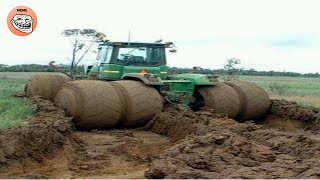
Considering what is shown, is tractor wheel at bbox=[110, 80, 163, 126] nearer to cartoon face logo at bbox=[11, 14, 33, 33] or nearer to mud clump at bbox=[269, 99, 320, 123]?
cartoon face logo at bbox=[11, 14, 33, 33]

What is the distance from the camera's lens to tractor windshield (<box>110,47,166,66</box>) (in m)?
11.1

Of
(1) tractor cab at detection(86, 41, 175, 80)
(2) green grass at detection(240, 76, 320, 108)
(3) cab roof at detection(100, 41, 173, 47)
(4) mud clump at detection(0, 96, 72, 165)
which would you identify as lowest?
(2) green grass at detection(240, 76, 320, 108)

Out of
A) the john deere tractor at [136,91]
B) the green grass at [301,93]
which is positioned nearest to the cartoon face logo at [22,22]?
the john deere tractor at [136,91]

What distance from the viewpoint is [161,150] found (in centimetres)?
763

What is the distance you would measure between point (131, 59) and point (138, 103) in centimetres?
196

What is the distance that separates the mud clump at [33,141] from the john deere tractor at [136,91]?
145 centimetres

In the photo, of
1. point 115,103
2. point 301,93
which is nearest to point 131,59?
point 115,103

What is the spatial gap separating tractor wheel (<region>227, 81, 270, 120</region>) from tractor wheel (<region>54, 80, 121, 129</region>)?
304cm

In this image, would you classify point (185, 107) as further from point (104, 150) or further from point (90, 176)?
point (90, 176)

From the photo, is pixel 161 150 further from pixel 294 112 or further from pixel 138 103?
pixel 294 112

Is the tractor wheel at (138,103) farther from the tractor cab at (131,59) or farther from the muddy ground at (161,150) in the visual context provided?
the tractor cab at (131,59)

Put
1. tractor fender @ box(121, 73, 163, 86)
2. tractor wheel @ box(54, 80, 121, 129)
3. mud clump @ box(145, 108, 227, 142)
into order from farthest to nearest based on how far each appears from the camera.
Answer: tractor fender @ box(121, 73, 163, 86) < tractor wheel @ box(54, 80, 121, 129) < mud clump @ box(145, 108, 227, 142)

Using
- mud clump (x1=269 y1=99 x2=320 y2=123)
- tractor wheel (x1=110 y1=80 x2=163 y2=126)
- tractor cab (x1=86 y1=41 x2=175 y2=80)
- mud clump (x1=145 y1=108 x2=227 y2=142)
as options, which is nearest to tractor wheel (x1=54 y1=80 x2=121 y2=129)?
tractor wheel (x1=110 y1=80 x2=163 y2=126)

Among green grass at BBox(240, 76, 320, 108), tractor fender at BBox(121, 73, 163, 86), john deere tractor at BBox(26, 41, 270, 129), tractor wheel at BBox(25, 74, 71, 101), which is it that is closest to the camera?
john deere tractor at BBox(26, 41, 270, 129)
